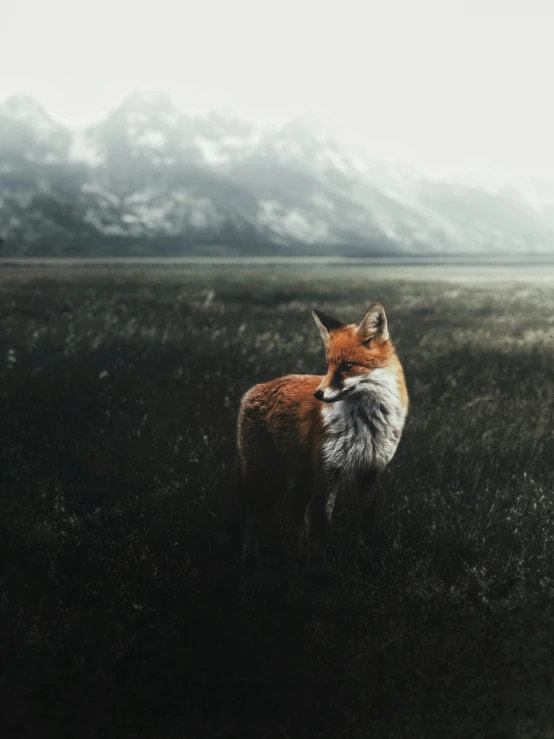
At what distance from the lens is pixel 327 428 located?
3.47m

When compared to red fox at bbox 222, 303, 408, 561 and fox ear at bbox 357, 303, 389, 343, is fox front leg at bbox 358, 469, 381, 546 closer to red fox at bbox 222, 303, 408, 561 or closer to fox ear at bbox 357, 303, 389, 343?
red fox at bbox 222, 303, 408, 561

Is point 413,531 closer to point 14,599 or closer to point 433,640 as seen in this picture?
point 433,640

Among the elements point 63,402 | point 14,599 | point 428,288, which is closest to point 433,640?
Answer: point 14,599

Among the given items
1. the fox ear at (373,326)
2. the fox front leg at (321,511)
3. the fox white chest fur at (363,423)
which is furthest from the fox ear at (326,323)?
the fox front leg at (321,511)

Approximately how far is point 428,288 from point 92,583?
58.2ft

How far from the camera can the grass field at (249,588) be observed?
9.57 feet

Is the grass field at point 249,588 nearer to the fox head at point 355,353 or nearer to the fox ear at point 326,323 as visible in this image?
the fox head at point 355,353

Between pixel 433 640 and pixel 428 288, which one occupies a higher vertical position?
pixel 428 288

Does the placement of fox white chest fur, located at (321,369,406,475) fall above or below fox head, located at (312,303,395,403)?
below

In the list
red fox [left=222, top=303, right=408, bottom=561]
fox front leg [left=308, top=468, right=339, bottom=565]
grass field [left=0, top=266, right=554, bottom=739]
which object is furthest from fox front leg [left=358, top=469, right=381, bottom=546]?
fox front leg [left=308, top=468, right=339, bottom=565]

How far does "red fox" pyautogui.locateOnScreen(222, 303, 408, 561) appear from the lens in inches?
132

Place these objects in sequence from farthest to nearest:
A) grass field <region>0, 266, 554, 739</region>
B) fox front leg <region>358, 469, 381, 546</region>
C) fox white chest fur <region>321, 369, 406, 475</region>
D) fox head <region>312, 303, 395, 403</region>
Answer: fox front leg <region>358, 469, 381, 546</region>, fox white chest fur <region>321, 369, 406, 475</region>, fox head <region>312, 303, 395, 403</region>, grass field <region>0, 266, 554, 739</region>

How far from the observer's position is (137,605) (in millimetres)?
3582

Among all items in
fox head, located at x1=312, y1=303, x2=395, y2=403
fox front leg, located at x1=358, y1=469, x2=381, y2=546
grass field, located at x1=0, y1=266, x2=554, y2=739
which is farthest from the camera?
fox front leg, located at x1=358, y1=469, x2=381, y2=546
